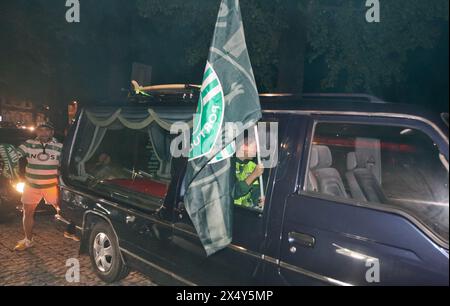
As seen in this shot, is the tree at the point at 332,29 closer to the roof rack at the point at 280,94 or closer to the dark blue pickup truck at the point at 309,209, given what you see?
the dark blue pickup truck at the point at 309,209

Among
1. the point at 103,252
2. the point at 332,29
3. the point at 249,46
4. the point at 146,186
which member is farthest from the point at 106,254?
the point at 332,29

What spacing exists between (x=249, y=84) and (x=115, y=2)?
380 inches

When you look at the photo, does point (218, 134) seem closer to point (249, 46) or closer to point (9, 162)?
point (9, 162)

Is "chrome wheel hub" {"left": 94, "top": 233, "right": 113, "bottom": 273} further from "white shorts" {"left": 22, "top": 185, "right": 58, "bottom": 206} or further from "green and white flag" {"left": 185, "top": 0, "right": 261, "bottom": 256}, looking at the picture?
"green and white flag" {"left": 185, "top": 0, "right": 261, "bottom": 256}

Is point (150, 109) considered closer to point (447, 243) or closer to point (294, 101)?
point (294, 101)

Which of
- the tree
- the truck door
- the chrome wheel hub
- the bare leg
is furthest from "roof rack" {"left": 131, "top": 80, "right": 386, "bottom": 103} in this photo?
the tree

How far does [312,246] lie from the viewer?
101 inches

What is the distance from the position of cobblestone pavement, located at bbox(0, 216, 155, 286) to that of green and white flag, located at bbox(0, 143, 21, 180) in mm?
914

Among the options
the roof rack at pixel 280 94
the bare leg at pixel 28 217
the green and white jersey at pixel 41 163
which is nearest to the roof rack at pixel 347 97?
the roof rack at pixel 280 94

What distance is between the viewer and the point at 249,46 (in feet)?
27.1

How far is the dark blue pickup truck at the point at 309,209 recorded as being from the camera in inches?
92.0

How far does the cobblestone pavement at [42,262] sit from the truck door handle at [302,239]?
78.0 inches

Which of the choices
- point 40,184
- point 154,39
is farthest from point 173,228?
point 154,39

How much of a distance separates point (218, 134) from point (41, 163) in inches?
142
